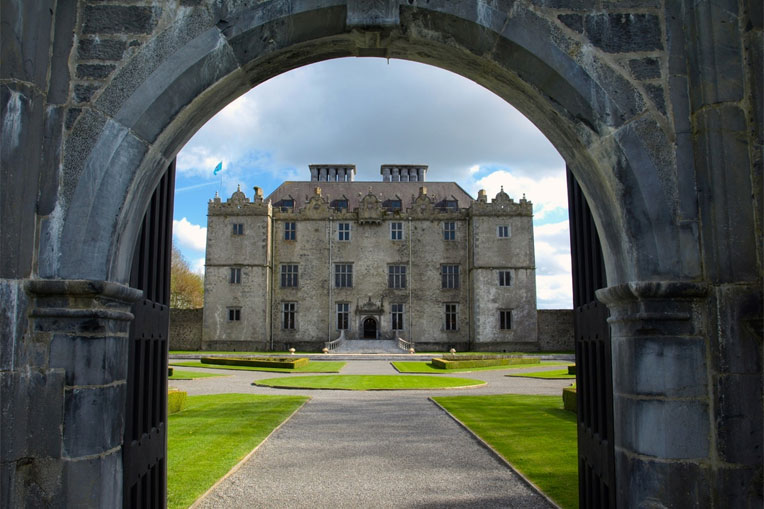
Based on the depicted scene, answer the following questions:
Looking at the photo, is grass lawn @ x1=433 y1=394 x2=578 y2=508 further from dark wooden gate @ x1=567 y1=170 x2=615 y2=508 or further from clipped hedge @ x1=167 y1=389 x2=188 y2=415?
clipped hedge @ x1=167 y1=389 x2=188 y2=415

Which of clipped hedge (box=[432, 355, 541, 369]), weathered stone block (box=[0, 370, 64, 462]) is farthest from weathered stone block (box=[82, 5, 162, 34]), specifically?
clipped hedge (box=[432, 355, 541, 369])

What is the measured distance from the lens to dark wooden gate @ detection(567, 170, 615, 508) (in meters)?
4.32

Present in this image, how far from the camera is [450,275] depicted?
39250 millimetres

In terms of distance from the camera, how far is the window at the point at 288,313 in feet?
127

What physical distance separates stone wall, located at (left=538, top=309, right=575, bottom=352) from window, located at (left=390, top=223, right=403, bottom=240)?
1022 cm

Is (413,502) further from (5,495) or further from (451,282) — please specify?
(451,282)

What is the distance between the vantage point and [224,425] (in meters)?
10.6

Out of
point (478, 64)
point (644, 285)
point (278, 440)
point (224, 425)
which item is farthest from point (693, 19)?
point (224, 425)

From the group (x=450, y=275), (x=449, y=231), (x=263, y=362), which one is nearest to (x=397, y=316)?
(x=450, y=275)

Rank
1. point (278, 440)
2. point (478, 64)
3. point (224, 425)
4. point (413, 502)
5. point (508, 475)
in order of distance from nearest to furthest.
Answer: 1. point (478, 64)
2. point (413, 502)
3. point (508, 475)
4. point (278, 440)
5. point (224, 425)

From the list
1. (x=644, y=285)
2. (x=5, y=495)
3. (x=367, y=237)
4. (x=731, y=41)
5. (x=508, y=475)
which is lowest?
(x=508, y=475)

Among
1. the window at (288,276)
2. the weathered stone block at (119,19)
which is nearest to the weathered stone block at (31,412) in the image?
the weathered stone block at (119,19)

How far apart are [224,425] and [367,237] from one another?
2909 cm

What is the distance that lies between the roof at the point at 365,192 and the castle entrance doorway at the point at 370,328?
24.9ft
